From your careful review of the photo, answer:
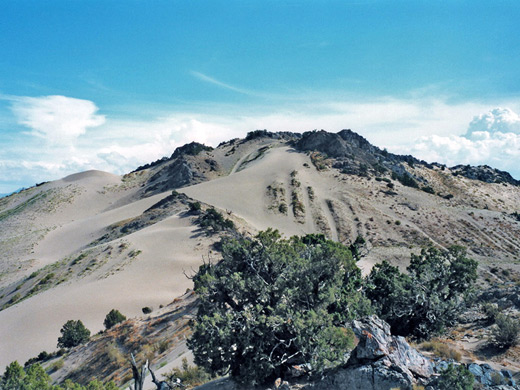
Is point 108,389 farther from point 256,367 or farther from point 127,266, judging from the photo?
point 127,266

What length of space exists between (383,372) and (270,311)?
4.11m

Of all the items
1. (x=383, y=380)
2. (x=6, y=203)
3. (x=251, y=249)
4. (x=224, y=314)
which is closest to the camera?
(x=383, y=380)

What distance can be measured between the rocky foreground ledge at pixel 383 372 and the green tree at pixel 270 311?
53 centimetres

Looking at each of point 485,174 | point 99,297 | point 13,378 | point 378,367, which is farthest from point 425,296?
point 485,174

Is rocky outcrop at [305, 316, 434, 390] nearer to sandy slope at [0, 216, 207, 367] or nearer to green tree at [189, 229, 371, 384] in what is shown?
green tree at [189, 229, 371, 384]

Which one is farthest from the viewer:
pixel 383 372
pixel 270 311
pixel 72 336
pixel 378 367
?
pixel 72 336

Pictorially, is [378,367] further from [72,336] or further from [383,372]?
[72,336]

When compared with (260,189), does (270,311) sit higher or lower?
higher

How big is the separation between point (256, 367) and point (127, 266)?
32.8 meters

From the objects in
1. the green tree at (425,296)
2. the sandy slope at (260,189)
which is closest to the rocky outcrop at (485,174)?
the sandy slope at (260,189)

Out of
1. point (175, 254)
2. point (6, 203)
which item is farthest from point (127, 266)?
point (6, 203)

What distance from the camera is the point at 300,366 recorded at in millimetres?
13195

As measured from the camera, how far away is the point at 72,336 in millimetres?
26938

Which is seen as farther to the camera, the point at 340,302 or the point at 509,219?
the point at 509,219
